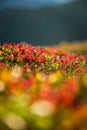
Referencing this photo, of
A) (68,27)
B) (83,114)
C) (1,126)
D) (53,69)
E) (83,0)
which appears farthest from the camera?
(83,0)

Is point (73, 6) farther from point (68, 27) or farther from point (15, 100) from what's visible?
point (15, 100)

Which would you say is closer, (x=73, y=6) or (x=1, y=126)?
Result: (x=1, y=126)

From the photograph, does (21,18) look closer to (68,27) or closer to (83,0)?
(68,27)

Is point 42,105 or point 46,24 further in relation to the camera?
point 46,24

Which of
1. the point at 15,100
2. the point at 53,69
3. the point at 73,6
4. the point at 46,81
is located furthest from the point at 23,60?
the point at 73,6

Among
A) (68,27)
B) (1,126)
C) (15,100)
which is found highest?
(68,27)

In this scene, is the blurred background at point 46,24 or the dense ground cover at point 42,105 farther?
the blurred background at point 46,24

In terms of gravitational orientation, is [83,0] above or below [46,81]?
above

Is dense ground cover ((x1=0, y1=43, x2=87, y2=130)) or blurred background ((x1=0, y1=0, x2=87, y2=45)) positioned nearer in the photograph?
dense ground cover ((x1=0, y1=43, x2=87, y2=130))

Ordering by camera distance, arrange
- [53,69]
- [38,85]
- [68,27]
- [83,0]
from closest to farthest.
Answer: [38,85] < [53,69] < [68,27] < [83,0]
